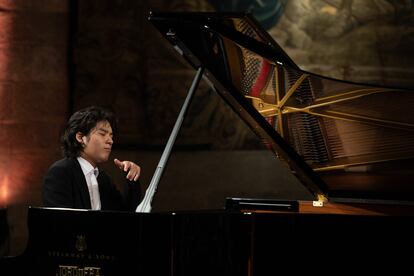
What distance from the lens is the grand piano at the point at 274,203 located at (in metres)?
2.67

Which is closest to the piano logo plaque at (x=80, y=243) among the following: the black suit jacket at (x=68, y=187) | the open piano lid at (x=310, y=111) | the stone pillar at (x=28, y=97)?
the black suit jacket at (x=68, y=187)

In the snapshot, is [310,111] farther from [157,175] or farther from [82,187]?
[82,187]

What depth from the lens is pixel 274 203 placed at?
3527 mm

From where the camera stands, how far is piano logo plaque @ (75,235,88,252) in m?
2.68

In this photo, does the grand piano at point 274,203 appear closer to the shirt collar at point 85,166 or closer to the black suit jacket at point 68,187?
the black suit jacket at point 68,187

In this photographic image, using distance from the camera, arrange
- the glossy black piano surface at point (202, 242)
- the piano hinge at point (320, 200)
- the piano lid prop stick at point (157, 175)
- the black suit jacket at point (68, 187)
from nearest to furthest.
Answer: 1. the glossy black piano surface at point (202, 242)
2. the piano lid prop stick at point (157, 175)
3. the black suit jacket at point (68, 187)
4. the piano hinge at point (320, 200)

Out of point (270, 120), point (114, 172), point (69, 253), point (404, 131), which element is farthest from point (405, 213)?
point (114, 172)

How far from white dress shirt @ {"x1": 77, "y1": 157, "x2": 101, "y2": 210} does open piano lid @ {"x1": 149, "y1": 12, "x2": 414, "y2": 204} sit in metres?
0.73

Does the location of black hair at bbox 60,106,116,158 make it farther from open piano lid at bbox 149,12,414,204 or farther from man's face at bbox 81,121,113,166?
open piano lid at bbox 149,12,414,204

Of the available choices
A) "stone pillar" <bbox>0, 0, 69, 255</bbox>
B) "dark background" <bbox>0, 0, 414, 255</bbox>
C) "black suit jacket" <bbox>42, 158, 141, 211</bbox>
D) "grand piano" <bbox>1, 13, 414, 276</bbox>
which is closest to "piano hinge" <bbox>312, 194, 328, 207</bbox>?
"grand piano" <bbox>1, 13, 414, 276</bbox>

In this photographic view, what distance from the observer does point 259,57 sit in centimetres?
309

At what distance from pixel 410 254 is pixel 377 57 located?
2797 millimetres

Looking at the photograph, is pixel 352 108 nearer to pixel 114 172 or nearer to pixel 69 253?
pixel 69 253

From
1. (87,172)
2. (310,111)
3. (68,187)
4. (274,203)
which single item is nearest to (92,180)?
(87,172)
